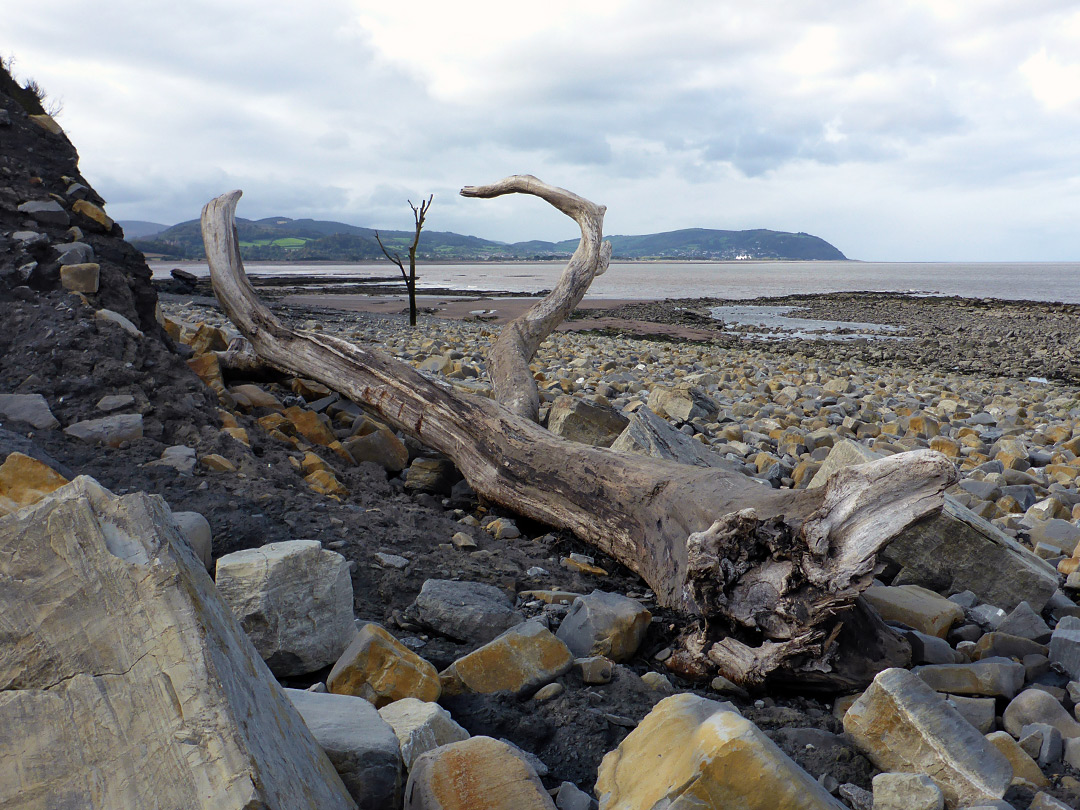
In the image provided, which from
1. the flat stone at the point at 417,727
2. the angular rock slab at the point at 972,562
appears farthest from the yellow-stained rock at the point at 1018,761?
the flat stone at the point at 417,727

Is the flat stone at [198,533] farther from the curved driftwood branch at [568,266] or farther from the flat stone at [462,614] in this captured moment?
the curved driftwood branch at [568,266]

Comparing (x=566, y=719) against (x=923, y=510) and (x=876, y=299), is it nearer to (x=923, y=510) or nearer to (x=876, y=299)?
(x=923, y=510)

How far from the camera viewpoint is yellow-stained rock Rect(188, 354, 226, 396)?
491cm

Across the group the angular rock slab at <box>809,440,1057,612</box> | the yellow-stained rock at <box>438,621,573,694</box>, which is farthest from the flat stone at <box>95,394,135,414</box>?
the angular rock slab at <box>809,440,1057,612</box>

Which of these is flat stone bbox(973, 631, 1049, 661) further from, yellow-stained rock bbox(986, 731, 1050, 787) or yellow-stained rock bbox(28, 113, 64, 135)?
yellow-stained rock bbox(28, 113, 64, 135)

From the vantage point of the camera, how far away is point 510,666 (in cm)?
224

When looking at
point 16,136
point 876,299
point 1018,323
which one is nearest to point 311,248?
point 876,299

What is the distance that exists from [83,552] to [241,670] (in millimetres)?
369

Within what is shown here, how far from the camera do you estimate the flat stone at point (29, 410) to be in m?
3.29

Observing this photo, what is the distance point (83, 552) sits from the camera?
1.29m

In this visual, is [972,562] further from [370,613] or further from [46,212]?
[46,212]

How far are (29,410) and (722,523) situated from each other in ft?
10.8

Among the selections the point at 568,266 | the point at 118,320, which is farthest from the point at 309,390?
the point at 568,266

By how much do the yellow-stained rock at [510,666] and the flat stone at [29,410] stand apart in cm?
244
